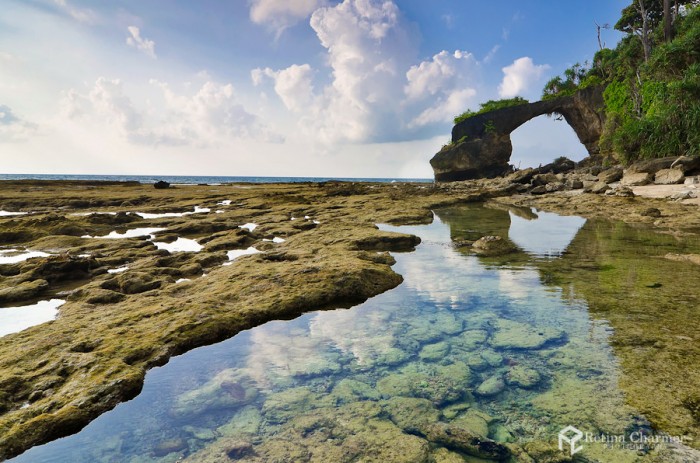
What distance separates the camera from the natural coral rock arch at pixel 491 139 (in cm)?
5306

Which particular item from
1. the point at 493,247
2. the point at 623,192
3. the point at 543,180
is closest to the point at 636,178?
the point at 623,192

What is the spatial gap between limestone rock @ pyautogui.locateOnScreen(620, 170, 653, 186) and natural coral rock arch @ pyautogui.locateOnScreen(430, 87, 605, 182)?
30008mm

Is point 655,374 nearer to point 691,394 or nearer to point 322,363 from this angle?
point 691,394

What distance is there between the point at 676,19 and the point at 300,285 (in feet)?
151

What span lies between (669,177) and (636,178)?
93.7 inches

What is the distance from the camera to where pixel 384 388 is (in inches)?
166

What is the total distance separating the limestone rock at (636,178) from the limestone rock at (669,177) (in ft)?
1.45

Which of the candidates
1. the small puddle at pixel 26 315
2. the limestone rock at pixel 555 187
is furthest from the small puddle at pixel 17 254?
the limestone rock at pixel 555 187

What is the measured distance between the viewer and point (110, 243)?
12344mm

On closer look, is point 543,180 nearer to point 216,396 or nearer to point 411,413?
point 411,413

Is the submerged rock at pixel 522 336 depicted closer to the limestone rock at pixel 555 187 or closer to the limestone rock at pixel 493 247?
the limestone rock at pixel 493 247

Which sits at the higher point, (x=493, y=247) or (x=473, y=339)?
(x=493, y=247)

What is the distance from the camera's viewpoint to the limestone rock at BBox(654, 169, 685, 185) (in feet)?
70.5

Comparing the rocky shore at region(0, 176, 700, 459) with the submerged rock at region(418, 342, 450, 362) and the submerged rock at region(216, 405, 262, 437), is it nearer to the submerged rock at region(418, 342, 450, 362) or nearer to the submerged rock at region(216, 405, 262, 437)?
the submerged rock at region(216, 405, 262, 437)
